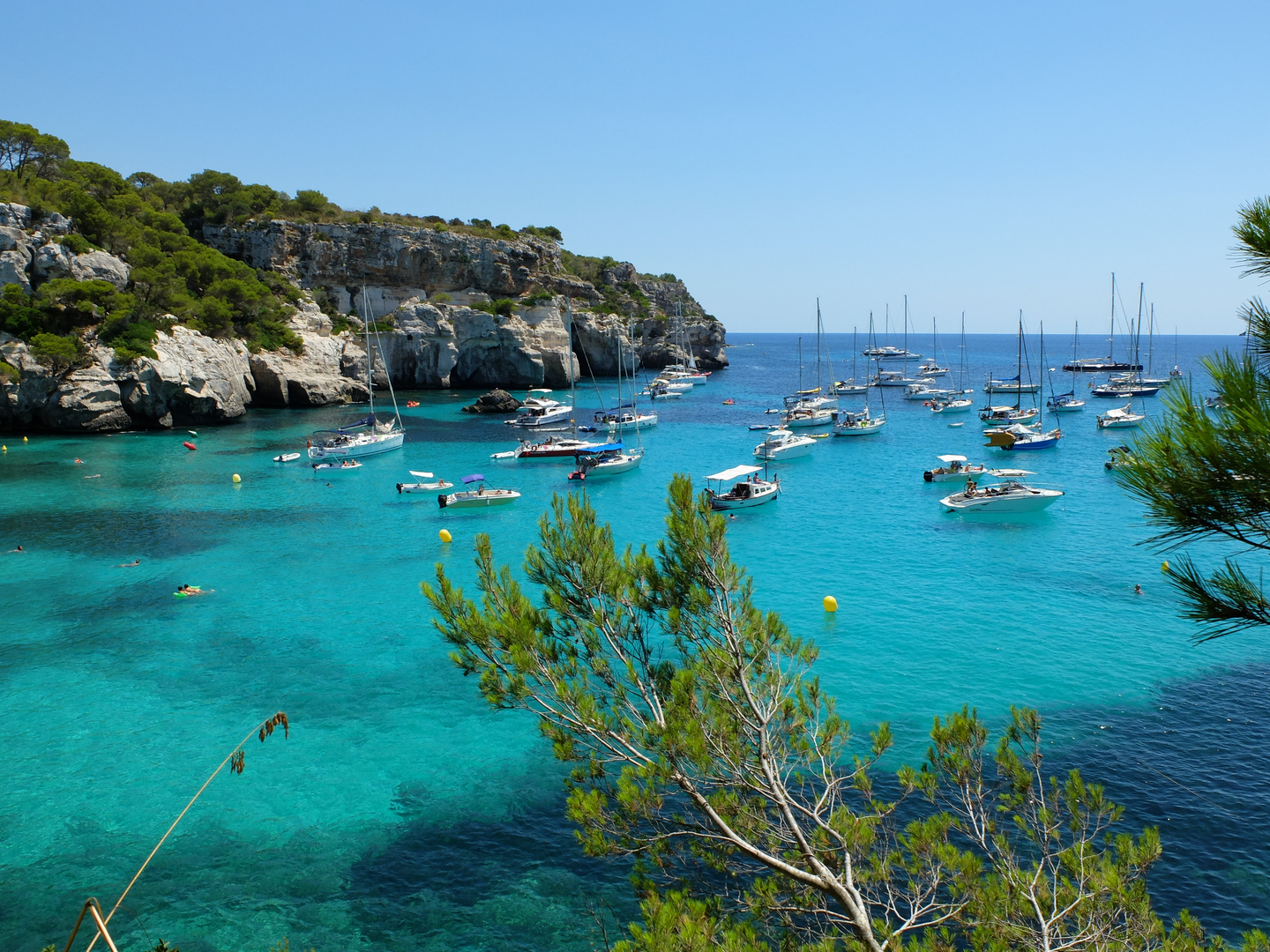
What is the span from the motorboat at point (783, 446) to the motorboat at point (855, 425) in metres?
7.28

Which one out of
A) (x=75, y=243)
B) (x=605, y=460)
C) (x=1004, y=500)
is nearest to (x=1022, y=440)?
(x=1004, y=500)

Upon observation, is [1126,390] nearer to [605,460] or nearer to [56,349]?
[605,460]

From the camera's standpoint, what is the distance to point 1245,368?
5.19 m

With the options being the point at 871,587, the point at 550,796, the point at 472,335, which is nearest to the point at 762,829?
the point at 550,796

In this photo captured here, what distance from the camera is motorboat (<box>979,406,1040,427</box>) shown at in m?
57.7

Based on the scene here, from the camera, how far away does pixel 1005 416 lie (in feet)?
198

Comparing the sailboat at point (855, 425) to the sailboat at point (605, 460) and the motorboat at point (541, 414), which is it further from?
the motorboat at point (541, 414)

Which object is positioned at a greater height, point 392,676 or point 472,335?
point 472,335

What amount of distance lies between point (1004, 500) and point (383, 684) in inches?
1027

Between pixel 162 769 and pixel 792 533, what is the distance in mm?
22595

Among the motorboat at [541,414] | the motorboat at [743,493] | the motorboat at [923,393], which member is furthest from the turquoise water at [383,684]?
the motorboat at [923,393]

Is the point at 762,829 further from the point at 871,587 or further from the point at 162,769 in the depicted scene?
the point at 871,587

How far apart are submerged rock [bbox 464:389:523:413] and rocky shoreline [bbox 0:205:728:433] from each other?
28.9ft

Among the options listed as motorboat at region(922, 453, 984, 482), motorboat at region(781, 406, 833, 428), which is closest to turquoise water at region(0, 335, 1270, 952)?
motorboat at region(922, 453, 984, 482)
